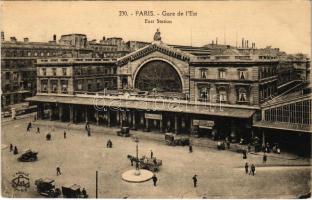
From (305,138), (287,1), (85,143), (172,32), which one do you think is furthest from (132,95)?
(287,1)

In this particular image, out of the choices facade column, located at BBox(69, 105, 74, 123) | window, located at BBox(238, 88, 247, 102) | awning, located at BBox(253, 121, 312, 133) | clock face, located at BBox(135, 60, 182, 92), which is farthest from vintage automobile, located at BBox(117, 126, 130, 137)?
awning, located at BBox(253, 121, 312, 133)

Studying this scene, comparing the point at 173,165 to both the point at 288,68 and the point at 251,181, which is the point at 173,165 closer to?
the point at 251,181

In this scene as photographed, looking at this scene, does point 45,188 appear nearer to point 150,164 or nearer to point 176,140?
point 150,164

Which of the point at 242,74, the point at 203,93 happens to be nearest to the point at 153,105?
the point at 203,93

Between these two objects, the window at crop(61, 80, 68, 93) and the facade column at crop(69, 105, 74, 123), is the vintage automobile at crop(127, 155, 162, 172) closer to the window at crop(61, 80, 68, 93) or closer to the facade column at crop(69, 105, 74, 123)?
the facade column at crop(69, 105, 74, 123)

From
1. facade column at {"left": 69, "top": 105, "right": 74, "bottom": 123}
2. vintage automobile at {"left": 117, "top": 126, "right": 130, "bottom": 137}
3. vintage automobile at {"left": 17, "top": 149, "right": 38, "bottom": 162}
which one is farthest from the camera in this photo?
facade column at {"left": 69, "top": 105, "right": 74, "bottom": 123}
